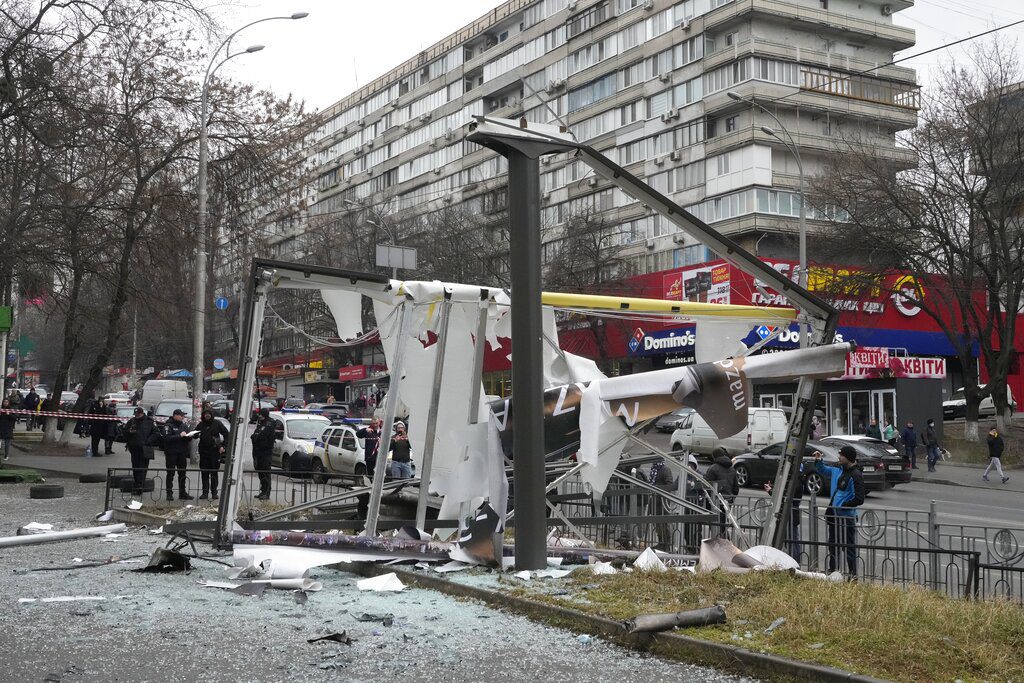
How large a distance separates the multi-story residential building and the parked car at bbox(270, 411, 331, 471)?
16.6m

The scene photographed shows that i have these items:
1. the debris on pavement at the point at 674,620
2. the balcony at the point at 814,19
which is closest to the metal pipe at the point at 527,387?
the debris on pavement at the point at 674,620

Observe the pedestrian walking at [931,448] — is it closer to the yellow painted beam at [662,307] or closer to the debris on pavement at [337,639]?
the yellow painted beam at [662,307]

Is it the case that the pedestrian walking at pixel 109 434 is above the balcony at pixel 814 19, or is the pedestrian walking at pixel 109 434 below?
below

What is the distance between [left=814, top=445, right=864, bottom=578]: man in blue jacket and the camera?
11.7 metres

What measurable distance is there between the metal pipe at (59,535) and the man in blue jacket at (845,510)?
9.36 m

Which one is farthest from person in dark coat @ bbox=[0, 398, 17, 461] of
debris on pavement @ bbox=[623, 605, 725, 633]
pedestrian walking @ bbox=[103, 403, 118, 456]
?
debris on pavement @ bbox=[623, 605, 725, 633]

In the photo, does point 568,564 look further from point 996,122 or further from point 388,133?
point 388,133

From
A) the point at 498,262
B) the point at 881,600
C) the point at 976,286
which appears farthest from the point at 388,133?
the point at 881,600

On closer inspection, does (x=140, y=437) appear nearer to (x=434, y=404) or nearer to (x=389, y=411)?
(x=434, y=404)

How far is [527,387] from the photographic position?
34.4 feet

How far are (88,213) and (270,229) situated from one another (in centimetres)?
Answer: 687

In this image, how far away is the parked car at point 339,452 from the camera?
2688 cm

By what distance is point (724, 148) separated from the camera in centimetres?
5284

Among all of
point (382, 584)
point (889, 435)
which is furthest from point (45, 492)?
point (889, 435)
